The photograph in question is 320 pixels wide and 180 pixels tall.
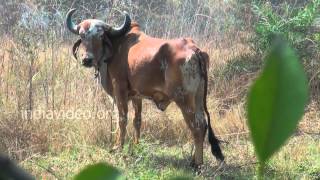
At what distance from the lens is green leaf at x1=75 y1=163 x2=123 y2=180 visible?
28 cm

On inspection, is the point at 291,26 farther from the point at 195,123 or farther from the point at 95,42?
the point at 95,42

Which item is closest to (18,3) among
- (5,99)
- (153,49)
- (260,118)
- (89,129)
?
(5,99)

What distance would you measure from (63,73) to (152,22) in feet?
5.79

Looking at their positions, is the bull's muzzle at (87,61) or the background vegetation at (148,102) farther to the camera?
the bull's muzzle at (87,61)

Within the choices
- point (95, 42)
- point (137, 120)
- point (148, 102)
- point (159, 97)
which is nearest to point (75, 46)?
point (95, 42)

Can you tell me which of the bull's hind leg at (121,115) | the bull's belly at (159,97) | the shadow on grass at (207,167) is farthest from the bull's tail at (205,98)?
the bull's hind leg at (121,115)

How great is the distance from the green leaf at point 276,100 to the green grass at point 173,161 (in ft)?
13.9

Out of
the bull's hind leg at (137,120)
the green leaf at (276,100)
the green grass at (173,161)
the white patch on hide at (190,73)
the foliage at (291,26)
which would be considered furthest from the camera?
the foliage at (291,26)

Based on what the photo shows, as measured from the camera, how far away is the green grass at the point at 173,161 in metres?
4.72

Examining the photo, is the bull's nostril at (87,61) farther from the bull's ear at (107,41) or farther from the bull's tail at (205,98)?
the bull's tail at (205,98)

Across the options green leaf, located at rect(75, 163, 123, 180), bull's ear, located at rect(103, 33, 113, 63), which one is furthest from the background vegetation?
green leaf, located at rect(75, 163, 123, 180)

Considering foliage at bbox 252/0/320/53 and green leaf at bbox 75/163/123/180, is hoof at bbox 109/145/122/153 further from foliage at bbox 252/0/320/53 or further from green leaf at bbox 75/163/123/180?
green leaf at bbox 75/163/123/180

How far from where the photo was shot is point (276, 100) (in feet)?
0.89

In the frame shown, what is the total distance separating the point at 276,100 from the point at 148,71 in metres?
4.85
